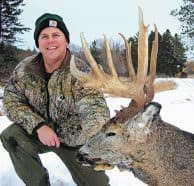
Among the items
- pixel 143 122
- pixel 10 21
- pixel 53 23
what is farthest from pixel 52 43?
pixel 10 21

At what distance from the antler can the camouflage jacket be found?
0.53 meters

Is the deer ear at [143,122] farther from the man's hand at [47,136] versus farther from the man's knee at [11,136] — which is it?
the man's knee at [11,136]

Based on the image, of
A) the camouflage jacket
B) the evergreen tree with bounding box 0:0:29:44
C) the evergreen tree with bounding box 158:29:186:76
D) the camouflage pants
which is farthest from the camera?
the evergreen tree with bounding box 158:29:186:76

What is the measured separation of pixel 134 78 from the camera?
4.47 m

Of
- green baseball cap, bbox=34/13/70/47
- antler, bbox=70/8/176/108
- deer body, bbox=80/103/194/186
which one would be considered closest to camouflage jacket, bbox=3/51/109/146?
green baseball cap, bbox=34/13/70/47

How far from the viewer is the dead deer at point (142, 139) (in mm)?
4250

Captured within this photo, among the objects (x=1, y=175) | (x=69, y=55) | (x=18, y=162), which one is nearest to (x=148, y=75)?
(x=69, y=55)

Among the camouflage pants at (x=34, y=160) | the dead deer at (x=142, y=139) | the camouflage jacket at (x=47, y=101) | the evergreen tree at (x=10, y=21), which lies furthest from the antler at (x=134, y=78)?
the evergreen tree at (x=10, y=21)

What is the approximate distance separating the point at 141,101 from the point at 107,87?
0.35 meters

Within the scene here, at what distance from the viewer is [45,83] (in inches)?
209

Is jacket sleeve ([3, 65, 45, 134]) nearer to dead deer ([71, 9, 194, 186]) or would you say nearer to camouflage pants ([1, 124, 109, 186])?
camouflage pants ([1, 124, 109, 186])

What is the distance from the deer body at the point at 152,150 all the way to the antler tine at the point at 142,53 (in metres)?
0.35

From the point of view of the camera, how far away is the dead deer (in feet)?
13.9

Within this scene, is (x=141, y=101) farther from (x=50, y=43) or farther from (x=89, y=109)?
(x=50, y=43)
